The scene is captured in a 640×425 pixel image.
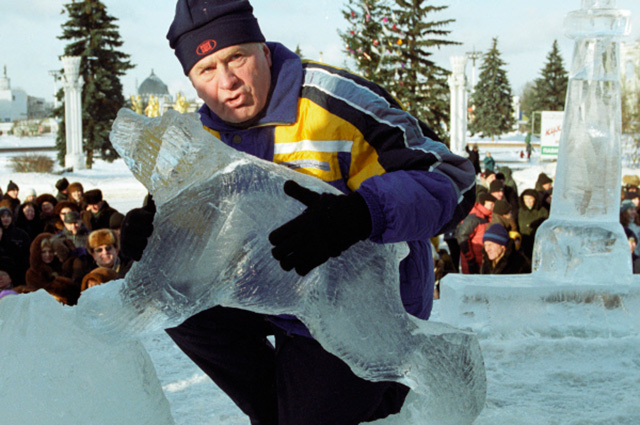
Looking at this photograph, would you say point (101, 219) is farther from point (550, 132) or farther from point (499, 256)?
point (550, 132)

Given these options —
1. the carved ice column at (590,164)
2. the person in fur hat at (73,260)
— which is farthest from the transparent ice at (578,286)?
the person in fur hat at (73,260)

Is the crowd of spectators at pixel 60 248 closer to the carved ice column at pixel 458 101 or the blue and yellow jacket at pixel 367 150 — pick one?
the blue and yellow jacket at pixel 367 150

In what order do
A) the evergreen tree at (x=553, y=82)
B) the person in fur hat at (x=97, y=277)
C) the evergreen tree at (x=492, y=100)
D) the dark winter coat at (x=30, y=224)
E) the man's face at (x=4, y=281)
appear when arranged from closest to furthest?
1. the person in fur hat at (x=97, y=277)
2. the man's face at (x=4, y=281)
3. the dark winter coat at (x=30, y=224)
4. the evergreen tree at (x=553, y=82)
5. the evergreen tree at (x=492, y=100)

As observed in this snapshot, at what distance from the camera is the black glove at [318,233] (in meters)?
1.55

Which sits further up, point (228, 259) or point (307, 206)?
point (307, 206)

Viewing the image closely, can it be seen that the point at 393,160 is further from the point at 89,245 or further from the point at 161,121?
the point at 89,245

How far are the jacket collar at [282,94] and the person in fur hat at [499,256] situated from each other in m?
3.99

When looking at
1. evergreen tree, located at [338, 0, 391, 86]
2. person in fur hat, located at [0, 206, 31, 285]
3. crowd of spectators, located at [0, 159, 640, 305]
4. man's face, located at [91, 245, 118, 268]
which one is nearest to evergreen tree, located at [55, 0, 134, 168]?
evergreen tree, located at [338, 0, 391, 86]

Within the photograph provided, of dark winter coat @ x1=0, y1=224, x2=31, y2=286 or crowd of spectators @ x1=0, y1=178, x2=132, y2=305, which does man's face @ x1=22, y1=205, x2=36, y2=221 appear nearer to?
crowd of spectators @ x1=0, y1=178, x2=132, y2=305

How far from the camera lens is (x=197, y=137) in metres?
1.63

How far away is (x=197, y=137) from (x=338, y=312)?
60cm

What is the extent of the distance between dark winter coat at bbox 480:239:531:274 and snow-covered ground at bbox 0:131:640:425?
5.87 feet

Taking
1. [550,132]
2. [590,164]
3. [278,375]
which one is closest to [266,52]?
[278,375]

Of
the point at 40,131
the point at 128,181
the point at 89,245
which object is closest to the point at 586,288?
the point at 89,245
